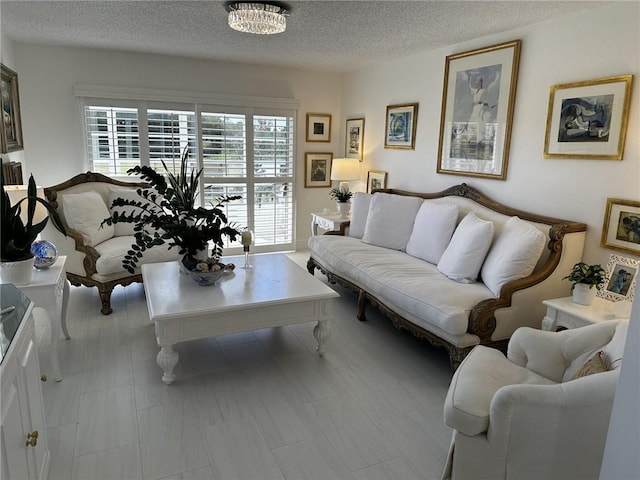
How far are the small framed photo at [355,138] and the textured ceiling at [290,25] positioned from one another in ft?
3.04

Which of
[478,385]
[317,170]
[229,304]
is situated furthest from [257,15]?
[317,170]

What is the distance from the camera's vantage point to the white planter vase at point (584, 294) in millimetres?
2568

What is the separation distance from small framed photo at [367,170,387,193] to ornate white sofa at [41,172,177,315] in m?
2.44

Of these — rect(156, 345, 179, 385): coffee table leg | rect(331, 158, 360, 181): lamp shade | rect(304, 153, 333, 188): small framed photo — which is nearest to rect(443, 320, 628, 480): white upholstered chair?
rect(156, 345, 179, 385): coffee table leg

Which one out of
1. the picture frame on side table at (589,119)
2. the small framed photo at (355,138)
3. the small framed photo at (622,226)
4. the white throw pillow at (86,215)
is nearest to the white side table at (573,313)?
the small framed photo at (622,226)

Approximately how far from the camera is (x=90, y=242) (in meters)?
3.69

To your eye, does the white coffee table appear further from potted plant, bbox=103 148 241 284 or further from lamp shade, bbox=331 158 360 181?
lamp shade, bbox=331 158 360 181

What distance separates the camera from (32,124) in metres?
4.38

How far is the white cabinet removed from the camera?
4.10 feet

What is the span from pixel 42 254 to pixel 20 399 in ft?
4.51

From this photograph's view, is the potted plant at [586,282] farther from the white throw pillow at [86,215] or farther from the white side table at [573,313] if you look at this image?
the white throw pillow at [86,215]

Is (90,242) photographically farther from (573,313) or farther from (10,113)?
(573,313)

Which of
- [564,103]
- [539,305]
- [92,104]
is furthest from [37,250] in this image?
[564,103]

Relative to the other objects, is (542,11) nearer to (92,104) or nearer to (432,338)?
(432,338)
